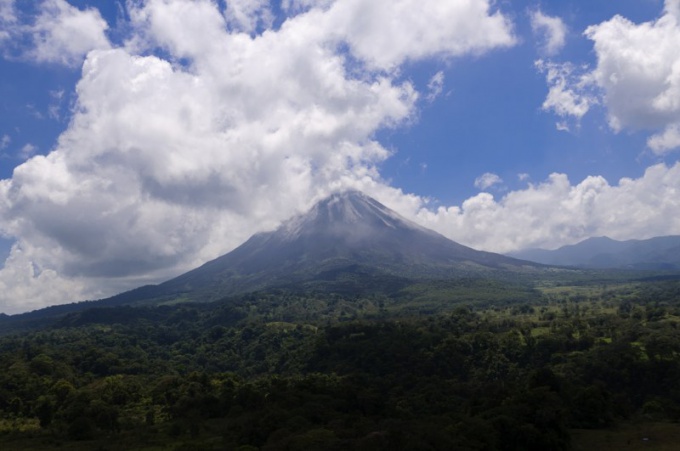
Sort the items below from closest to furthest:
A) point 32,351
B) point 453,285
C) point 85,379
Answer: point 85,379, point 32,351, point 453,285

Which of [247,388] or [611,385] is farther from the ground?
[247,388]

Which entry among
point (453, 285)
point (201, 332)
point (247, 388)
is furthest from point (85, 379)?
point (453, 285)

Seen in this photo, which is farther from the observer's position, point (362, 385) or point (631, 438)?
point (362, 385)

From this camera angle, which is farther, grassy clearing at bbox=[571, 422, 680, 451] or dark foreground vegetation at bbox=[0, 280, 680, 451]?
dark foreground vegetation at bbox=[0, 280, 680, 451]

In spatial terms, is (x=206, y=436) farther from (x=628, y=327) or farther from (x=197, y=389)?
(x=628, y=327)

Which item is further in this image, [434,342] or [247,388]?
[434,342]

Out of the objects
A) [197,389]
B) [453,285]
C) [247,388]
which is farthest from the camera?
[453,285]

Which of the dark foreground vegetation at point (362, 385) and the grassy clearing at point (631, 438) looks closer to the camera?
the grassy clearing at point (631, 438)

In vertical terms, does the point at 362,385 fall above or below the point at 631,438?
above
